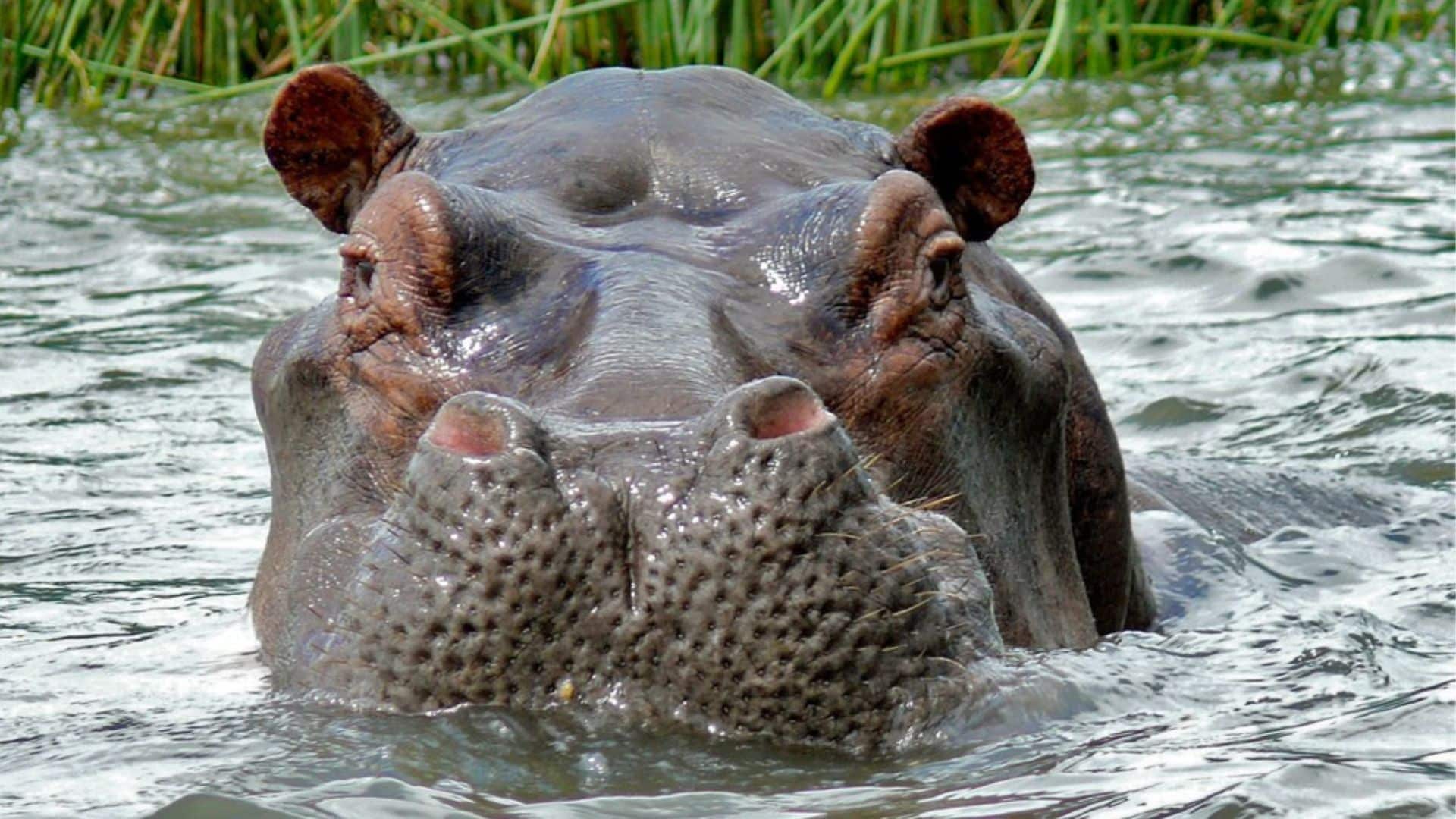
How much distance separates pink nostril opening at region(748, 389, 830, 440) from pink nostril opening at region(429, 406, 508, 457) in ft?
1.06

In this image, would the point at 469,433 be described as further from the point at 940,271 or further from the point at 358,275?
the point at 940,271

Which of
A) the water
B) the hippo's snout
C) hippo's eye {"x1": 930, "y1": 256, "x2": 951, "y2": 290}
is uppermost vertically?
hippo's eye {"x1": 930, "y1": 256, "x2": 951, "y2": 290}

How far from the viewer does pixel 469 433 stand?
318cm

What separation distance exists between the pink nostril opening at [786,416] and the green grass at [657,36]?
8.50 m

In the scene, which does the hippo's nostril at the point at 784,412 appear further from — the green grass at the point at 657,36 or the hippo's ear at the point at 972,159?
the green grass at the point at 657,36

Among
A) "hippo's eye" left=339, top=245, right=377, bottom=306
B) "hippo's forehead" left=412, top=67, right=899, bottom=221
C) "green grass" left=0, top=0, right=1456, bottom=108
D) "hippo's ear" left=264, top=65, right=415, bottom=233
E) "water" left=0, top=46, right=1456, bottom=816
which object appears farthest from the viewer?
"green grass" left=0, top=0, right=1456, bottom=108

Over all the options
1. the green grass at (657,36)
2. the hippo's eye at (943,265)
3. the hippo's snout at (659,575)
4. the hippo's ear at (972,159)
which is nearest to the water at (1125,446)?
the hippo's snout at (659,575)

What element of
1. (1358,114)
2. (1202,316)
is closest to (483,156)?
(1202,316)

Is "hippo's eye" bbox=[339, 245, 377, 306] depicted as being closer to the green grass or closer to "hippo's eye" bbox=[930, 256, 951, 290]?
"hippo's eye" bbox=[930, 256, 951, 290]

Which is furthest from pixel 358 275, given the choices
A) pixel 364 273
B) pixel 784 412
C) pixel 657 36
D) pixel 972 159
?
pixel 657 36

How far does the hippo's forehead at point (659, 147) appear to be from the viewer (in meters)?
4.17

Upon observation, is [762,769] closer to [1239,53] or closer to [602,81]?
[602,81]

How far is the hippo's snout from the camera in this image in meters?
3.10

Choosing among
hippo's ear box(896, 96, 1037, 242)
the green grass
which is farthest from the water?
hippo's ear box(896, 96, 1037, 242)
